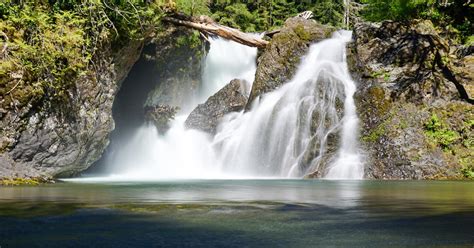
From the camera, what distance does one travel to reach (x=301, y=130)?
17.3 metres

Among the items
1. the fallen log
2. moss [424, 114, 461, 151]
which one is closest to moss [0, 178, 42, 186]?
the fallen log

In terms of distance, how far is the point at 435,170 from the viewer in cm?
1541

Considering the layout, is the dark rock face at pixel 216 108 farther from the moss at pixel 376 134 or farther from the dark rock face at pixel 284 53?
the moss at pixel 376 134

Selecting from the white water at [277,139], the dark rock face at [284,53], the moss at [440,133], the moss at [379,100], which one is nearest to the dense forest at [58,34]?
the white water at [277,139]

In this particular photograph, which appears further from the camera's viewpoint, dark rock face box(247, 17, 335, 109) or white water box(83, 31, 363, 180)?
dark rock face box(247, 17, 335, 109)

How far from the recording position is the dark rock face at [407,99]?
15.7m

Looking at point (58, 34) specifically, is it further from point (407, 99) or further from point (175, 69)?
point (407, 99)

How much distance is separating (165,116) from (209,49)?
4793 millimetres

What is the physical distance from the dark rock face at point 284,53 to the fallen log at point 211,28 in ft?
2.42

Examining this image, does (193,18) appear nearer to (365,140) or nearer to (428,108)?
(365,140)

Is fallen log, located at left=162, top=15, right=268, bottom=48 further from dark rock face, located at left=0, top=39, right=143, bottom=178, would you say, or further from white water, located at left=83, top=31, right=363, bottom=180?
dark rock face, located at left=0, top=39, right=143, bottom=178

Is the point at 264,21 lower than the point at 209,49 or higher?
higher

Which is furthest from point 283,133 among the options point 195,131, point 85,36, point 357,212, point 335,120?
point 357,212

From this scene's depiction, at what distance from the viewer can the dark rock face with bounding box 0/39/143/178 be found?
36.1ft
